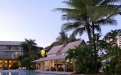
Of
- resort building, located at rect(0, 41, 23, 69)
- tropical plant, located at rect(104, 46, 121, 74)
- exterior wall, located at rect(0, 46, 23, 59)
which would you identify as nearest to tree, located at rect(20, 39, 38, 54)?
exterior wall, located at rect(0, 46, 23, 59)

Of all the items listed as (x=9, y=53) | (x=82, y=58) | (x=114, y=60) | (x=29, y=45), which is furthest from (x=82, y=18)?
(x=9, y=53)

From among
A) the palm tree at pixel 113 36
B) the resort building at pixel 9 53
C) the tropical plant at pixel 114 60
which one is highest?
the resort building at pixel 9 53

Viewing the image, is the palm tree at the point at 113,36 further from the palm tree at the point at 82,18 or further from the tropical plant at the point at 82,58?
the tropical plant at the point at 82,58

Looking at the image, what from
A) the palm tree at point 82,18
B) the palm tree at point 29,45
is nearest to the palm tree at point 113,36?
the palm tree at point 82,18

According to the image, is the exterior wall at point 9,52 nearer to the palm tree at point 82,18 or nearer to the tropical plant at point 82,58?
the palm tree at point 82,18

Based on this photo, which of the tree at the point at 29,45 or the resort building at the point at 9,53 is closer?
the tree at the point at 29,45

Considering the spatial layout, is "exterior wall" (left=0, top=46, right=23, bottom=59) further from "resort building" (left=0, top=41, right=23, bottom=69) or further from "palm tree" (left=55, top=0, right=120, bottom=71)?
"palm tree" (left=55, top=0, right=120, bottom=71)

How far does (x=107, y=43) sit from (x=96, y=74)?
2772 millimetres

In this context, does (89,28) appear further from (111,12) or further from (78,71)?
(111,12)

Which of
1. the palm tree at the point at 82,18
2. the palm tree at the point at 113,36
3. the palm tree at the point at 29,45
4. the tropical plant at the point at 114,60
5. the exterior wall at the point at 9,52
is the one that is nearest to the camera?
the palm tree at the point at 113,36

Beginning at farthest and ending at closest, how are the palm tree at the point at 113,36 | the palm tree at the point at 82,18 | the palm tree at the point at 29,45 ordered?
the palm tree at the point at 29,45
the palm tree at the point at 82,18
the palm tree at the point at 113,36

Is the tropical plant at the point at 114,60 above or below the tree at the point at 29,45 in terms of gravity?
below

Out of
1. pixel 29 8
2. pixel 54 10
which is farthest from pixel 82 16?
pixel 29 8

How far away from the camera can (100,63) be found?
19.9 m
